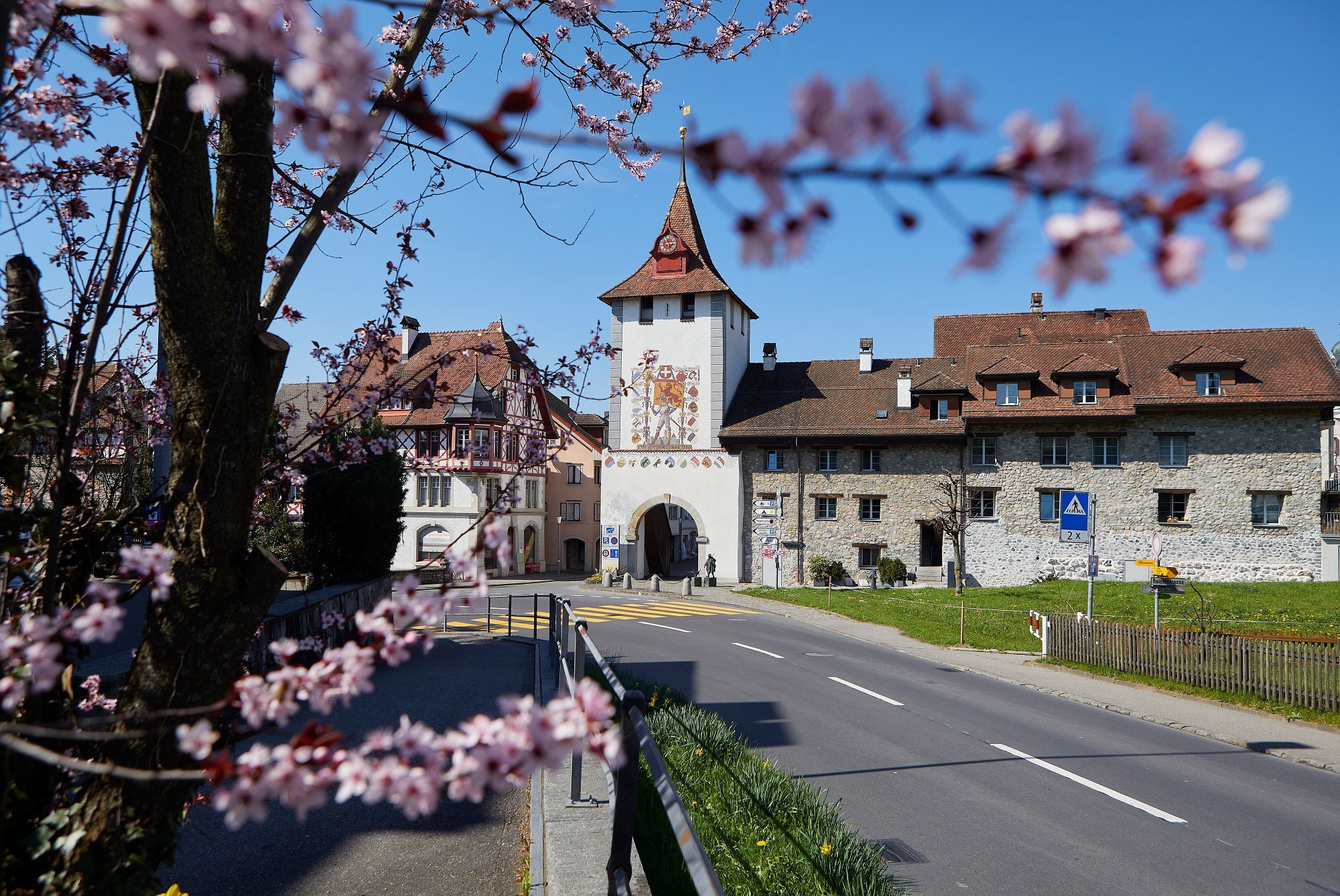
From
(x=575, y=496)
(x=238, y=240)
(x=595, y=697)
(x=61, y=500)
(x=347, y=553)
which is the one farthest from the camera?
(x=575, y=496)

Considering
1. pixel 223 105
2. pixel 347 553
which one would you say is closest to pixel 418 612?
pixel 223 105

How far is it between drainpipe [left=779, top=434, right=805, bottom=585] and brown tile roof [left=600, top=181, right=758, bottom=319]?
898 centimetres

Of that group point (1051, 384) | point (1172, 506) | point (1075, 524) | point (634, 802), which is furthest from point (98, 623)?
point (1172, 506)

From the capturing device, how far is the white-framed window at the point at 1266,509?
3341 cm

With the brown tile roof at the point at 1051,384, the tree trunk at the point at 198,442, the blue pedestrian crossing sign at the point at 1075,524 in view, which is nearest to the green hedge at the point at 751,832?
the tree trunk at the point at 198,442

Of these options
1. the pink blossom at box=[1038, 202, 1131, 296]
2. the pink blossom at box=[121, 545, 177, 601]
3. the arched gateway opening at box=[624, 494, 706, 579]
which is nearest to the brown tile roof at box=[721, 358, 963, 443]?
the arched gateway opening at box=[624, 494, 706, 579]

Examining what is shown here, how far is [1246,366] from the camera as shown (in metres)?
34.8

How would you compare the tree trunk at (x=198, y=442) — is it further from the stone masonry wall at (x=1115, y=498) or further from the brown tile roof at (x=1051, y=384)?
the brown tile roof at (x=1051, y=384)

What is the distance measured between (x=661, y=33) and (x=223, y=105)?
3431mm

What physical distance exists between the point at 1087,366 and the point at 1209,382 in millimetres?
4864

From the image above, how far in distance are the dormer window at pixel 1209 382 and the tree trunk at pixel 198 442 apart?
3940 centimetres

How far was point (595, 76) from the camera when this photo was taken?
216 inches

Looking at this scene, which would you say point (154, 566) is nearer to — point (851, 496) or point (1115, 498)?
point (851, 496)

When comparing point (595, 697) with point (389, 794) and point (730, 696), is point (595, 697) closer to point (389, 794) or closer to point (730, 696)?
point (389, 794)
